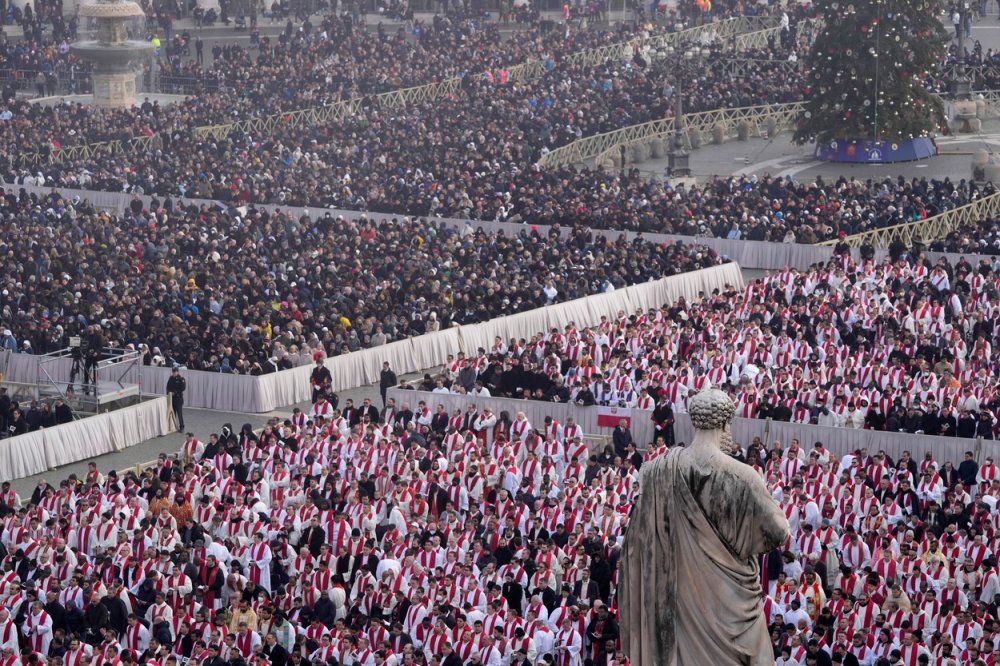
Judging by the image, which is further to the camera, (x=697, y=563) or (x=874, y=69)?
Answer: (x=874, y=69)

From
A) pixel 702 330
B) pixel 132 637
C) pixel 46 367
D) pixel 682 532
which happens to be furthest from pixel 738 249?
pixel 682 532

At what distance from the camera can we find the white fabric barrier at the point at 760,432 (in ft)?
86.8

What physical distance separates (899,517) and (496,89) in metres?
37.0

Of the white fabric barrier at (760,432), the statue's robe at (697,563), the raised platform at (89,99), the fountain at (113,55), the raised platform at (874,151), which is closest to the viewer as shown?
the statue's robe at (697,563)

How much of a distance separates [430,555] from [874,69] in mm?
32183

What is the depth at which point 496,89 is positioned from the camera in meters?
58.3

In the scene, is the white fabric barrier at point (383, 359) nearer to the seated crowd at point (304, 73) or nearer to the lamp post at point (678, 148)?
the lamp post at point (678, 148)

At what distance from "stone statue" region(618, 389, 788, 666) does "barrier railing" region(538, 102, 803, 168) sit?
43.1 m

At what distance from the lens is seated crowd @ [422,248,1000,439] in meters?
27.5

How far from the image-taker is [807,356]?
99.0ft

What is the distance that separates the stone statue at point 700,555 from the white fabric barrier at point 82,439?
75.2 ft

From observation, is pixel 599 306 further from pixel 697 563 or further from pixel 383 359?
pixel 697 563

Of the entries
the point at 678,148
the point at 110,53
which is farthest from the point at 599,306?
the point at 110,53

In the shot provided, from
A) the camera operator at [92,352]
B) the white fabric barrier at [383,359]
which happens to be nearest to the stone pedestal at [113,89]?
the white fabric barrier at [383,359]
